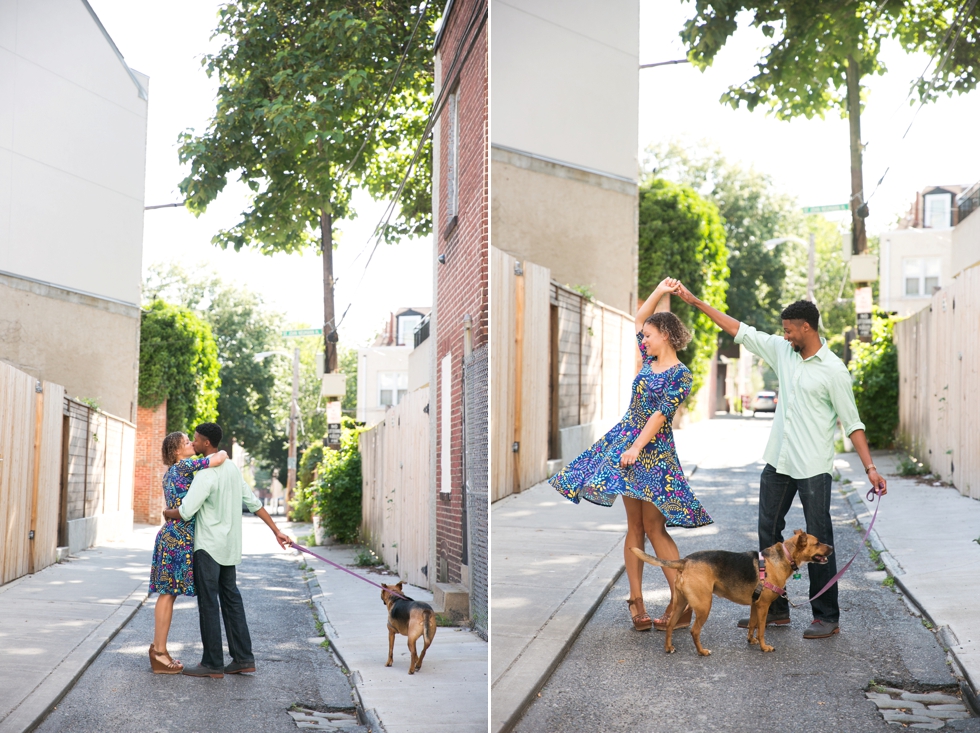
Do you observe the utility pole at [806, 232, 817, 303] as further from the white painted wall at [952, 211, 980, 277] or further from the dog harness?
the white painted wall at [952, 211, 980, 277]

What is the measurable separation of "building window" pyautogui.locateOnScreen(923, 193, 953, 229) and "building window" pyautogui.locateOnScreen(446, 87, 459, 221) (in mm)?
2100

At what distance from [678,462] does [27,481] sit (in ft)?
7.90

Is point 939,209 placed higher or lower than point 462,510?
higher

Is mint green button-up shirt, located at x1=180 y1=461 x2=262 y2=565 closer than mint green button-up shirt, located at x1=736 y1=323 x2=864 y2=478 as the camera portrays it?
No

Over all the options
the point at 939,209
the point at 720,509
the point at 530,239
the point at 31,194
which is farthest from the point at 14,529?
the point at 939,209

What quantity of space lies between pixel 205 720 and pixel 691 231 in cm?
254

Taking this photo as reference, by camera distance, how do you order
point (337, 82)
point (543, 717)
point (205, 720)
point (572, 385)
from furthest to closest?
point (572, 385)
point (337, 82)
point (205, 720)
point (543, 717)

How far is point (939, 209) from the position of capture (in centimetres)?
455

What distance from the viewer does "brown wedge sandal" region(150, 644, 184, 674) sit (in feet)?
11.6

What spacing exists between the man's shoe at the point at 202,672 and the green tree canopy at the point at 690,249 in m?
2.29

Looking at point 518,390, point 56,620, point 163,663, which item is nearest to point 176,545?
point 163,663

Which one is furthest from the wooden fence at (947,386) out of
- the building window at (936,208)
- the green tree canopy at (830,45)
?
the green tree canopy at (830,45)

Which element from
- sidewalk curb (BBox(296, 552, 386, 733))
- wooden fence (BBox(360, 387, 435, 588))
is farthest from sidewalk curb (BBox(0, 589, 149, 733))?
wooden fence (BBox(360, 387, 435, 588))

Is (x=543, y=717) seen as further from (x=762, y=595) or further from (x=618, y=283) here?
Answer: (x=618, y=283)
